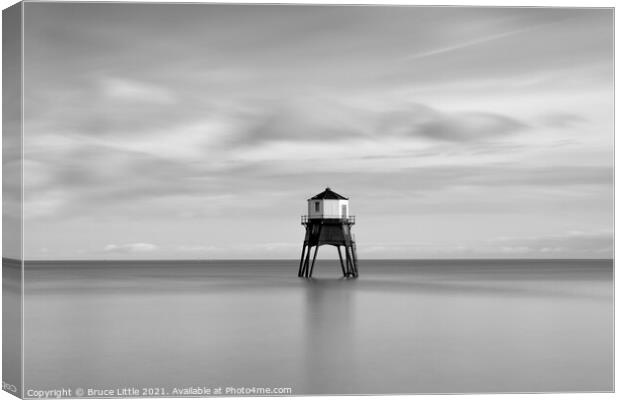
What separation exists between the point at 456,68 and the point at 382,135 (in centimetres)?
306

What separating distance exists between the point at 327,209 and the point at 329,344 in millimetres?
11990

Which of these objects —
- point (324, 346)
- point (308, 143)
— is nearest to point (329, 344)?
point (324, 346)

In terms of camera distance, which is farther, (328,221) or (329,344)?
(328,221)

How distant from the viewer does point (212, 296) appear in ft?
96.2

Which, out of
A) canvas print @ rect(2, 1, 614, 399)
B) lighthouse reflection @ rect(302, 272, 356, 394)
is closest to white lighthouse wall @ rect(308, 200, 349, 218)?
lighthouse reflection @ rect(302, 272, 356, 394)

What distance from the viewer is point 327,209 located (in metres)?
26.9

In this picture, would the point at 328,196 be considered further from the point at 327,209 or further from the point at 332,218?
the point at 332,218

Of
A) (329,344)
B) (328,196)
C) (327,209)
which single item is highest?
(328,196)

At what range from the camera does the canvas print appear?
10852mm

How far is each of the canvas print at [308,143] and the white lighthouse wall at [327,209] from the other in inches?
314

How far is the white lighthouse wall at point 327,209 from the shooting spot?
2653cm

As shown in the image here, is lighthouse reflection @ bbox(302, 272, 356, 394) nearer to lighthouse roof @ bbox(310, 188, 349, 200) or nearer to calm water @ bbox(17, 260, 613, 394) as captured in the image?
calm water @ bbox(17, 260, 613, 394)

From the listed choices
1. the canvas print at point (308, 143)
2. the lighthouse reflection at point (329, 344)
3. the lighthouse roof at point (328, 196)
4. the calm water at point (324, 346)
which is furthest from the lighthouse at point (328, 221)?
the canvas print at point (308, 143)

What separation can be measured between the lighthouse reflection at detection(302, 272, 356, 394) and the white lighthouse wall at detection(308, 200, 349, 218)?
8.60ft
